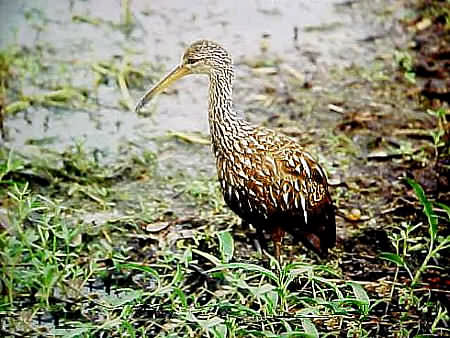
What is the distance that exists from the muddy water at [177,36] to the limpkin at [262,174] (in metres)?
1.47

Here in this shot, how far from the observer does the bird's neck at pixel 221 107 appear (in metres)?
4.23

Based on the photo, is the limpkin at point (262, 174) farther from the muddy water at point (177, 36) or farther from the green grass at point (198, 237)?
the muddy water at point (177, 36)

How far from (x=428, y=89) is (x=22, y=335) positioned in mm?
3267

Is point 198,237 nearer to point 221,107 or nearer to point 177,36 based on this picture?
point 221,107

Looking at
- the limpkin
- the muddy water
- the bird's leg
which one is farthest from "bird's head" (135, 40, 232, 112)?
the muddy water

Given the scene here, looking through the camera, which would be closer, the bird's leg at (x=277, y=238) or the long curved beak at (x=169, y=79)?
the bird's leg at (x=277, y=238)

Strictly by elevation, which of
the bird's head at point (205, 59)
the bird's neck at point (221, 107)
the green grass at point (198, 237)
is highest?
the bird's head at point (205, 59)

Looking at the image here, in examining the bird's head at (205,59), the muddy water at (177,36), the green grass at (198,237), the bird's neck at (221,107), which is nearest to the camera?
the green grass at (198,237)

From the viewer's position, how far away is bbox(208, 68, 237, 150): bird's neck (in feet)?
13.9

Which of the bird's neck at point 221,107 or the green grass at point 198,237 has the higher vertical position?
the bird's neck at point 221,107

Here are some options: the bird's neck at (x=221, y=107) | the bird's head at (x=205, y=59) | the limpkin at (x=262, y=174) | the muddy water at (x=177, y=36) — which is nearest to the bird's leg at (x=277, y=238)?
the limpkin at (x=262, y=174)

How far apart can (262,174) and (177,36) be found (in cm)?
284

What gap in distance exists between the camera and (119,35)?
6758 millimetres

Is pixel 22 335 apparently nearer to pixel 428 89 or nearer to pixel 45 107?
pixel 45 107
